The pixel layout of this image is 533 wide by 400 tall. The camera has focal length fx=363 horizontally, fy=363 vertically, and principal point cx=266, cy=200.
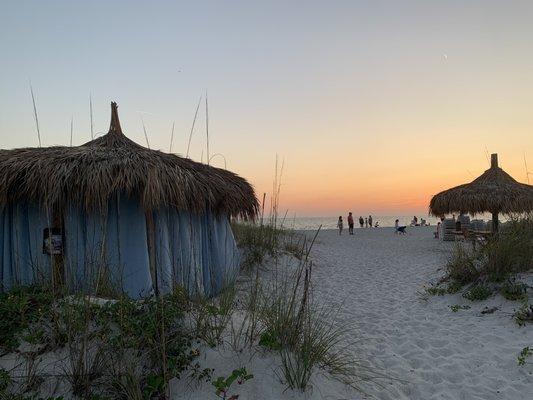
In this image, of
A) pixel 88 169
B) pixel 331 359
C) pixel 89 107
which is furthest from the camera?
pixel 88 169

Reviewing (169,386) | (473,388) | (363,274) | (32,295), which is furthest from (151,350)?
(363,274)

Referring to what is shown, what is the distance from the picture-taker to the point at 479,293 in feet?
16.3

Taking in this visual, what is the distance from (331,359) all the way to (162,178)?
111 inches

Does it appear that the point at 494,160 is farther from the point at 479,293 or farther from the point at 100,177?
the point at 100,177

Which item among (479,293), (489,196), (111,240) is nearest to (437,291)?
(479,293)

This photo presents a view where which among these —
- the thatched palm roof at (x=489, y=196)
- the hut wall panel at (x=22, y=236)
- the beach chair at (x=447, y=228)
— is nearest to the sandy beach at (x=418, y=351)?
the hut wall panel at (x=22, y=236)

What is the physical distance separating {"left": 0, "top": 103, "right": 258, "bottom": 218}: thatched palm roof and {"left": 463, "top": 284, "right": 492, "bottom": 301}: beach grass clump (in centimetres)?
379

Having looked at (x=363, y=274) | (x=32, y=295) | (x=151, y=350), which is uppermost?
(x=32, y=295)

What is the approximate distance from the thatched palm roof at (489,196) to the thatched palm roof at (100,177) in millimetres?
8762

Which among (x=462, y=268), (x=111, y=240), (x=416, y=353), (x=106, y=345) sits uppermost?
(x=111, y=240)

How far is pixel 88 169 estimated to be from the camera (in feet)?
13.9

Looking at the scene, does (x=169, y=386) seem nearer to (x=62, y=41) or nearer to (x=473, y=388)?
(x=473, y=388)

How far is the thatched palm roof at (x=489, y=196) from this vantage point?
10.3 metres

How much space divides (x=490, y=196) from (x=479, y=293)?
6638mm
